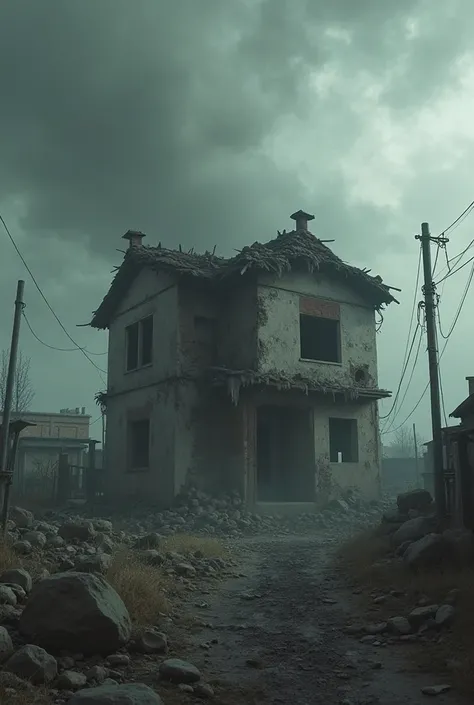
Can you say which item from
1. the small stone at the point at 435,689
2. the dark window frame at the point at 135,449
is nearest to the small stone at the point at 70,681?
the small stone at the point at 435,689

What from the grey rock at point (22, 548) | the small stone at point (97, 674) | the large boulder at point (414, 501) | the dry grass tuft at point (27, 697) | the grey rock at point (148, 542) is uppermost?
the large boulder at point (414, 501)

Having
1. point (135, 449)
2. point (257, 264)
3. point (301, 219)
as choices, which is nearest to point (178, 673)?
point (257, 264)

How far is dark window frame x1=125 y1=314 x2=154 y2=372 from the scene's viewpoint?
19.2m

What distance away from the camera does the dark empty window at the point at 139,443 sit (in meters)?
19.1

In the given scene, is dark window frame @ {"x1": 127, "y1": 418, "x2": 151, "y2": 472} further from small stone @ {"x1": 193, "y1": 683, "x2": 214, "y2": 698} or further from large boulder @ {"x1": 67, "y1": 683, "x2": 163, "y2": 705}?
large boulder @ {"x1": 67, "y1": 683, "x2": 163, "y2": 705}

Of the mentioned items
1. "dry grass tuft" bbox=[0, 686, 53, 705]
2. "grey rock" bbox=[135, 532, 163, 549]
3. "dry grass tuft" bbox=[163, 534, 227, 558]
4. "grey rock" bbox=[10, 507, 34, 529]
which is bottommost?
"dry grass tuft" bbox=[0, 686, 53, 705]

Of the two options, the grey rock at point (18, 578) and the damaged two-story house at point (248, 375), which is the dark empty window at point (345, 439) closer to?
the damaged two-story house at point (248, 375)

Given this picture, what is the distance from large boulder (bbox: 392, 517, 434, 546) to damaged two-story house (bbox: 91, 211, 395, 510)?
269 inches

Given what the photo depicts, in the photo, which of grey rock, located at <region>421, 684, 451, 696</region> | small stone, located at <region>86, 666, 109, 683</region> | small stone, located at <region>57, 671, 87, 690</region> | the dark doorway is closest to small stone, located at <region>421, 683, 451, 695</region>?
grey rock, located at <region>421, 684, 451, 696</region>

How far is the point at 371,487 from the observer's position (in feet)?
62.7

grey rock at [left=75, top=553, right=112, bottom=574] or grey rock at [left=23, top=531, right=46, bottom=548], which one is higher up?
grey rock at [left=23, top=531, right=46, bottom=548]

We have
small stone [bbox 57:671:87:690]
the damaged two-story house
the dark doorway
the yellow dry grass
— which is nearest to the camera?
small stone [bbox 57:671:87:690]

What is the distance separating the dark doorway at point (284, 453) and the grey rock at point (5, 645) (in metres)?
13.2

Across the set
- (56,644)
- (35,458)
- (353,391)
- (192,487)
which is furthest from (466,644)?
(35,458)
